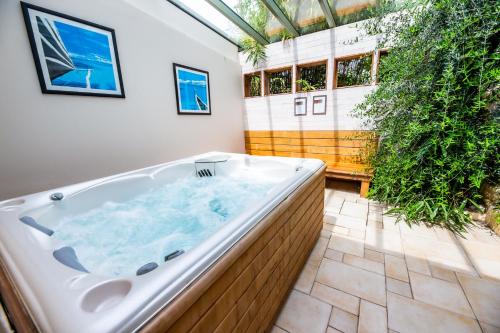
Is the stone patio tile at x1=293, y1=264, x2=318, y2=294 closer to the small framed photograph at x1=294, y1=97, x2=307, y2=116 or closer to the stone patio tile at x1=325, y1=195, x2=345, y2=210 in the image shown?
the stone patio tile at x1=325, y1=195, x2=345, y2=210

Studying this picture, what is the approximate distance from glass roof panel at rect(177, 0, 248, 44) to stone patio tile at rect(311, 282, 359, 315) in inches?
119

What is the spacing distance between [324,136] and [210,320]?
2.91 metres

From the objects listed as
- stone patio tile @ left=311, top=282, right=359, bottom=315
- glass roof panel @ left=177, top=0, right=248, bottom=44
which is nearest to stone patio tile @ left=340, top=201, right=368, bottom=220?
stone patio tile @ left=311, top=282, right=359, bottom=315

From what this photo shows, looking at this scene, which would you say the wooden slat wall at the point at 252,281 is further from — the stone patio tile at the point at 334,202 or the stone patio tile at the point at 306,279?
the stone patio tile at the point at 334,202

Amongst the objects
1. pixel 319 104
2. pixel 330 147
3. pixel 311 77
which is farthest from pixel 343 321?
pixel 311 77

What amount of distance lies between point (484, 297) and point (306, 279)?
0.99 m

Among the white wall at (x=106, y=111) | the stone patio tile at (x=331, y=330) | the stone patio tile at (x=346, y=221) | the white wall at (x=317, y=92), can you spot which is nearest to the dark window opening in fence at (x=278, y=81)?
the white wall at (x=317, y=92)

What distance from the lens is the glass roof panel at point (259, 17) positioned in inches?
101

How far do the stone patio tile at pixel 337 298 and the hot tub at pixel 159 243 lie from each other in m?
0.17

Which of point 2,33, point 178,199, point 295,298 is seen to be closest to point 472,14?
point 295,298

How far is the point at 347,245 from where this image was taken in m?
1.65

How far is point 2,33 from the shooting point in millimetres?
1386

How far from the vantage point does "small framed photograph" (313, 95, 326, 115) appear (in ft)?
9.78

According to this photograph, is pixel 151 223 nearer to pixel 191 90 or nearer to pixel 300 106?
pixel 191 90
